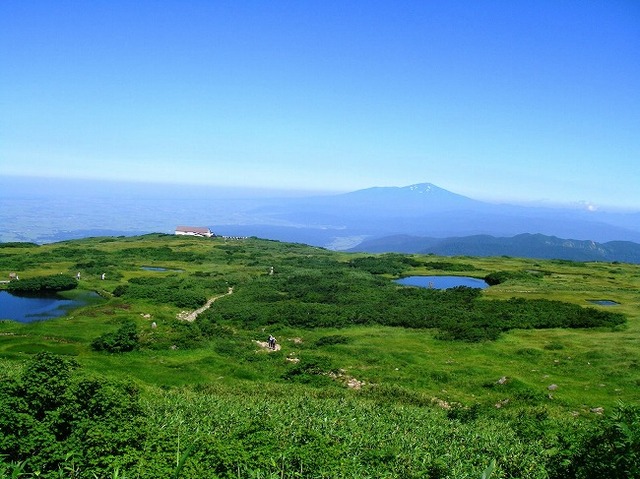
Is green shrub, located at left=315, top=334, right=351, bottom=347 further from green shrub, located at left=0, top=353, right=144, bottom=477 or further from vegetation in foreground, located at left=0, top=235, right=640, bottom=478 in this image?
green shrub, located at left=0, top=353, right=144, bottom=477

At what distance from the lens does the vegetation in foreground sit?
606 inches

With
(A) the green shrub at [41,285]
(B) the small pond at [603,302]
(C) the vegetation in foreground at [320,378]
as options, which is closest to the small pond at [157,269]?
(C) the vegetation in foreground at [320,378]

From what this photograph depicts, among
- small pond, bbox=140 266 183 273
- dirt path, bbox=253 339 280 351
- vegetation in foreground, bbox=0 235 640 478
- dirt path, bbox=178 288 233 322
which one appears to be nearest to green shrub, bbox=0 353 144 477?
vegetation in foreground, bbox=0 235 640 478

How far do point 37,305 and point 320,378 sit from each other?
41.6 meters

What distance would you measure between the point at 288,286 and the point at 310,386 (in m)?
36.2

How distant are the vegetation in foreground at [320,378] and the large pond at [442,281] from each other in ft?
15.1

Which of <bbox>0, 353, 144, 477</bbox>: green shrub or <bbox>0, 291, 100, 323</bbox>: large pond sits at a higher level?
<bbox>0, 353, 144, 477</bbox>: green shrub

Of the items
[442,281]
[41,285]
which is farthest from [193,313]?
[442,281]

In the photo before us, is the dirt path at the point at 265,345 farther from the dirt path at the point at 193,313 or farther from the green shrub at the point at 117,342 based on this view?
the dirt path at the point at 193,313

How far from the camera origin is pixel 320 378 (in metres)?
32.7

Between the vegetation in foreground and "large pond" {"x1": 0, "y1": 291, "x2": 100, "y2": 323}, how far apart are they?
3515mm

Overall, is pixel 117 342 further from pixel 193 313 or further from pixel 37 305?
pixel 37 305

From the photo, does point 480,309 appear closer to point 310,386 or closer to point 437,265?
point 310,386

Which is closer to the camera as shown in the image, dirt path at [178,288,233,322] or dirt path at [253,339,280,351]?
dirt path at [253,339,280,351]
